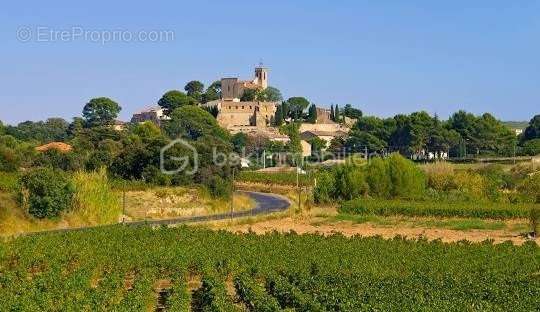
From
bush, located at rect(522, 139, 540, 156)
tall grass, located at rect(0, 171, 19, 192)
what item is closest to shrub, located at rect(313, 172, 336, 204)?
tall grass, located at rect(0, 171, 19, 192)

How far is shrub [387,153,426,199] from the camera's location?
71.9m

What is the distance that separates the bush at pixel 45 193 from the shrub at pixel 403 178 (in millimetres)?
32515

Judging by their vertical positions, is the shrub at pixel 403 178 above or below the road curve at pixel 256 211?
above

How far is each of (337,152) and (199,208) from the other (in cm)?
7927

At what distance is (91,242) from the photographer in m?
35.0

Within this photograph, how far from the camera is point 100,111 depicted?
153375 millimetres

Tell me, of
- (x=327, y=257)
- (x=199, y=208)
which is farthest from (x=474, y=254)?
(x=199, y=208)

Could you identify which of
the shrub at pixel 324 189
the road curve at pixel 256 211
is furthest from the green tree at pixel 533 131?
the shrub at pixel 324 189

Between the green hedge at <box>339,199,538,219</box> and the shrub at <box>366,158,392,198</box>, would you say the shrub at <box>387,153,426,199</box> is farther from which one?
the green hedge at <box>339,199,538,219</box>

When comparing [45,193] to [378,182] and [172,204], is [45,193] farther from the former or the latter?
[378,182]

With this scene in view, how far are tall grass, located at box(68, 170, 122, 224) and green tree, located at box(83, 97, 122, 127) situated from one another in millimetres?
102563

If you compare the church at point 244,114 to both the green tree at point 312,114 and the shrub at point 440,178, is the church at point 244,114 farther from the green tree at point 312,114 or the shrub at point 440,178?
the shrub at point 440,178

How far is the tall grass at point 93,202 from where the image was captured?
1876 inches

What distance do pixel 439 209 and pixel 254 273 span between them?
33.5m
